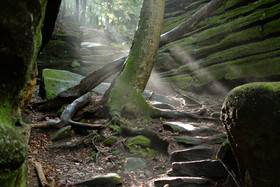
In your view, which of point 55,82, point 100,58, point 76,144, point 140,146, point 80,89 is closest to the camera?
point 76,144

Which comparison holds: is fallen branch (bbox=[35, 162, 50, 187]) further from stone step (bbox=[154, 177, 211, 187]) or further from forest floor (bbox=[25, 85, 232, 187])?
stone step (bbox=[154, 177, 211, 187])

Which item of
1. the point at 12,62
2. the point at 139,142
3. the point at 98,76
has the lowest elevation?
the point at 139,142

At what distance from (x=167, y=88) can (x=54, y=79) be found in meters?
7.04

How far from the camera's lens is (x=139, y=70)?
731cm

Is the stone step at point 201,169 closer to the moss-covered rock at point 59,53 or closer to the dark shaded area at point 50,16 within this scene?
the dark shaded area at point 50,16

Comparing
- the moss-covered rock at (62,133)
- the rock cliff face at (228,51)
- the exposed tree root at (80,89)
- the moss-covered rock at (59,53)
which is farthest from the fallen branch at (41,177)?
the moss-covered rock at (59,53)

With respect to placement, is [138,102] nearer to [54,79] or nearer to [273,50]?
[54,79]

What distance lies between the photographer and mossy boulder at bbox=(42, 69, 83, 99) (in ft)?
29.5

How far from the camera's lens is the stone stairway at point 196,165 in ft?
12.5

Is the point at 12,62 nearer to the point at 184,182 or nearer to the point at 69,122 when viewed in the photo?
the point at 184,182

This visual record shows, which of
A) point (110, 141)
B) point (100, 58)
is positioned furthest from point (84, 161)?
point (100, 58)

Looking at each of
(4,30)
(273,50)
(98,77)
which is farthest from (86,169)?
(273,50)

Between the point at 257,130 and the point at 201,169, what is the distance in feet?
5.60

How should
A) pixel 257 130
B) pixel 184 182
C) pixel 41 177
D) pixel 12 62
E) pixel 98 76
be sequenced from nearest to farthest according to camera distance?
1. pixel 12 62
2. pixel 257 130
3. pixel 41 177
4. pixel 184 182
5. pixel 98 76
